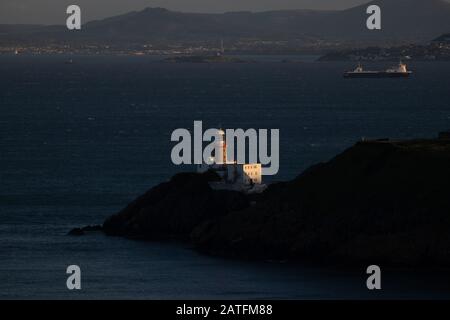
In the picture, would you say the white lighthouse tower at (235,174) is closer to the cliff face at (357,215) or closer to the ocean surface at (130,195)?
the cliff face at (357,215)

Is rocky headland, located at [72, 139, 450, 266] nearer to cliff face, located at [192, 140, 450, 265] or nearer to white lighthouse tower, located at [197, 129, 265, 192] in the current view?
cliff face, located at [192, 140, 450, 265]

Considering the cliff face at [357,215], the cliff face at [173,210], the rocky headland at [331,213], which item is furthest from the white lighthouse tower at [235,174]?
the cliff face at [357,215]

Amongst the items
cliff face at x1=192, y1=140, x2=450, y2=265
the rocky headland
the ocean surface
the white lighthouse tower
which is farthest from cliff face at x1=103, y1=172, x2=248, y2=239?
cliff face at x1=192, y1=140, x2=450, y2=265

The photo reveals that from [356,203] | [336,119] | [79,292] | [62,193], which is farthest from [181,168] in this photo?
[336,119]

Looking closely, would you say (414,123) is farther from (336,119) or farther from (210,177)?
(210,177)

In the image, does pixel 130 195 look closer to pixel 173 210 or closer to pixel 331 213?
pixel 173 210
